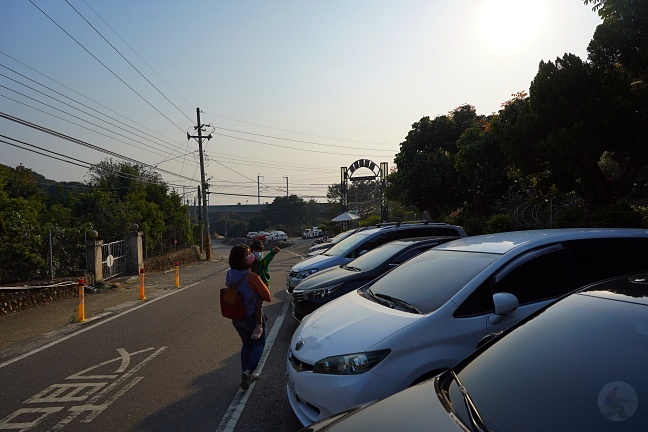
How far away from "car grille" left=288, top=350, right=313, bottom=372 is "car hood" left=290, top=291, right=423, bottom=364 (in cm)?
4

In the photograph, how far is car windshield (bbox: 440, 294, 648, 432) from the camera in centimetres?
205

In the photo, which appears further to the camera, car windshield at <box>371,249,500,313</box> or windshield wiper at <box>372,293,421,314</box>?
car windshield at <box>371,249,500,313</box>

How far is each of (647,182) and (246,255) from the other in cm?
1784

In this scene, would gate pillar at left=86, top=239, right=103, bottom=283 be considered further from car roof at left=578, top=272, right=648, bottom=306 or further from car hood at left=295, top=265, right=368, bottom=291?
car roof at left=578, top=272, right=648, bottom=306

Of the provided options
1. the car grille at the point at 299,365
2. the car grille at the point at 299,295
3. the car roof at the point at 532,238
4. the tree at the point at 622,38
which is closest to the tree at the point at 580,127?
the tree at the point at 622,38

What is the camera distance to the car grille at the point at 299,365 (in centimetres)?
412

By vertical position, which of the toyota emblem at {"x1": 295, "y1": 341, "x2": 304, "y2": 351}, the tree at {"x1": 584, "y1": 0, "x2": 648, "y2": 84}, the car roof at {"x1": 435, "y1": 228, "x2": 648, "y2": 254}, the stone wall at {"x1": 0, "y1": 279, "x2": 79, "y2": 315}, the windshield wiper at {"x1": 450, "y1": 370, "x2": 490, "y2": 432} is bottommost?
the stone wall at {"x1": 0, "y1": 279, "x2": 79, "y2": 315}

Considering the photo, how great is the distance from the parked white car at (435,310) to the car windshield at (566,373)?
3.14 ft

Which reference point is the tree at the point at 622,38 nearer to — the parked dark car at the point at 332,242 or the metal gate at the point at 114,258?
A: the parked dark car at the point at 332,242

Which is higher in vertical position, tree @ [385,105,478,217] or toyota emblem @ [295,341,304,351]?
tree @ [385,105,478,217]

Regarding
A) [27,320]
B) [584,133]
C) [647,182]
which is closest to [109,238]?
[27,320]

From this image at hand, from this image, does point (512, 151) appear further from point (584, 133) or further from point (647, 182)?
point (647, 182)

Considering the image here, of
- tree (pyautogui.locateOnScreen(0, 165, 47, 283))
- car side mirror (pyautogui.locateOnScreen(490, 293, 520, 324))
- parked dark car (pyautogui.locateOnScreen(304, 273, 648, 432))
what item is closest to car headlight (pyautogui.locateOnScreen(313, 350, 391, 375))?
car side mirror (pyautogui.locateOnScreen(490, 293, 520, 324))

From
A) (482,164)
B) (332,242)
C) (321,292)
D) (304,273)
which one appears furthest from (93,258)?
(482,164)
